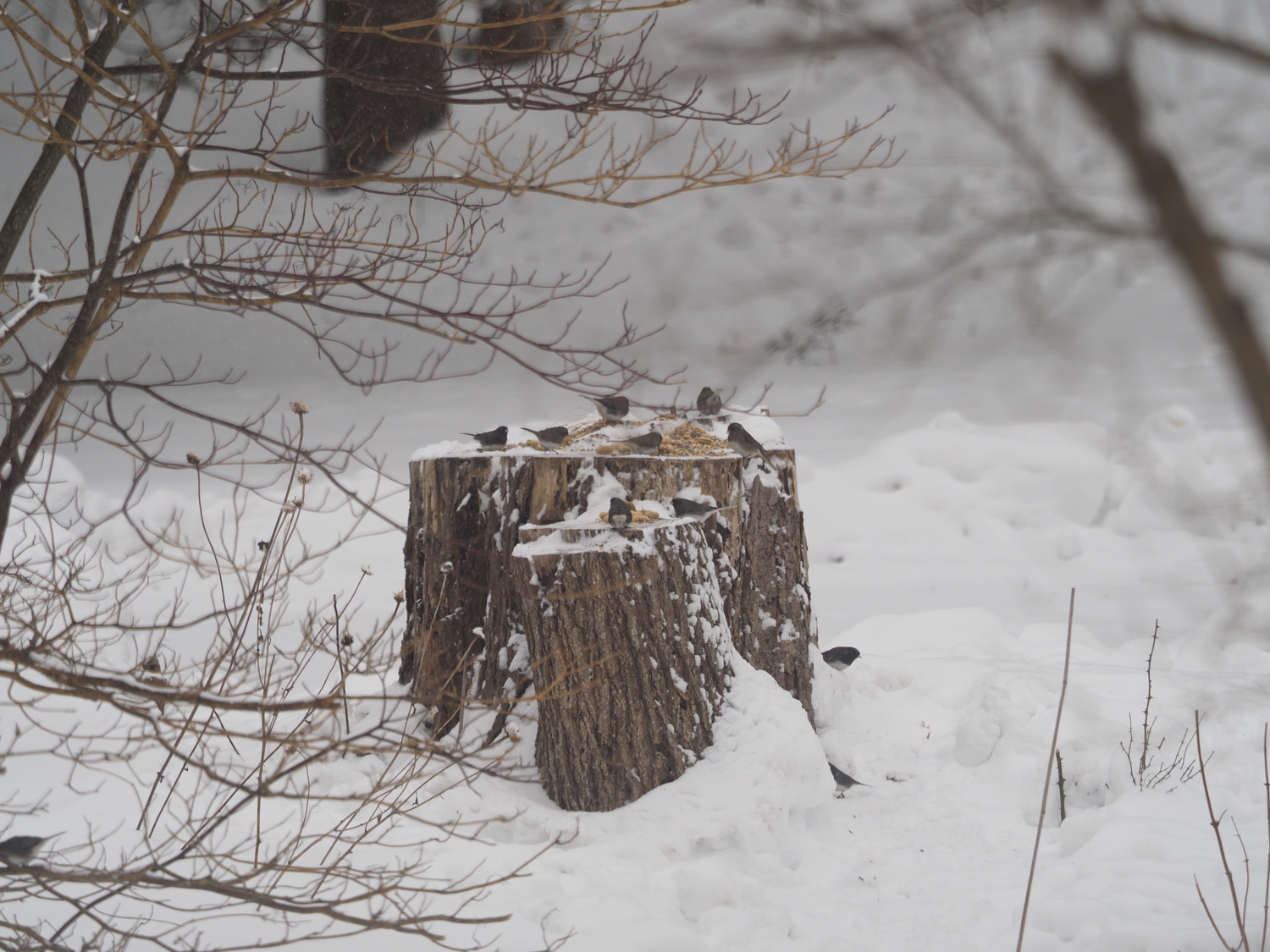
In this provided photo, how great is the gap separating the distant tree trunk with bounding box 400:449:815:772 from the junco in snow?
2.4 inches

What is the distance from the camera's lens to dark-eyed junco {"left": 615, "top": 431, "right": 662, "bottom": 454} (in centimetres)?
313

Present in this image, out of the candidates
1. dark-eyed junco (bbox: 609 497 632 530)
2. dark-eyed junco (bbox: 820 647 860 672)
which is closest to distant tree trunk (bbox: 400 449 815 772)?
dark-eyed junco (bbox: 609 497 632 530)

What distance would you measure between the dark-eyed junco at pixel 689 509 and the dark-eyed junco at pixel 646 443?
0.73 ft

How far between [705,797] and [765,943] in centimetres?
50

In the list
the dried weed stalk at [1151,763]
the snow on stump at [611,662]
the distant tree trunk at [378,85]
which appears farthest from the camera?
the dried weed stalk at [1151,763]

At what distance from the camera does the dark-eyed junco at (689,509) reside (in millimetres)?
3002

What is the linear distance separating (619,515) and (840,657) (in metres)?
1.96

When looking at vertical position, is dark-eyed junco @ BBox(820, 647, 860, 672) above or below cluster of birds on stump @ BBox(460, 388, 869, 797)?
below

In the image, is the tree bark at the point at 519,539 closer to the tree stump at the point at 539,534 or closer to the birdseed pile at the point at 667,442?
the tree stump at the point at 539,534

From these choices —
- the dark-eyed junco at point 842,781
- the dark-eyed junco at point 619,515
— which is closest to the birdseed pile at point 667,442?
the dark-eyed junco at point 619,515

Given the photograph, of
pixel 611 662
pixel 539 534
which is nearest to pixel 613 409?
pixel 539 534

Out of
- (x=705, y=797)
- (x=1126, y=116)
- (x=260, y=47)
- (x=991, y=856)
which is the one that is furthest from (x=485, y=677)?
(x=1126, y=116)

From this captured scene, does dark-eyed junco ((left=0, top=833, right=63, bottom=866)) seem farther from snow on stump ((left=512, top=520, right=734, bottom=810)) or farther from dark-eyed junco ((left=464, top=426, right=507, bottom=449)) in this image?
dark-eyed junco ((left=464, top=426, right=507, bottom=449))

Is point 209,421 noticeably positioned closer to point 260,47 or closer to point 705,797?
point 260,47
